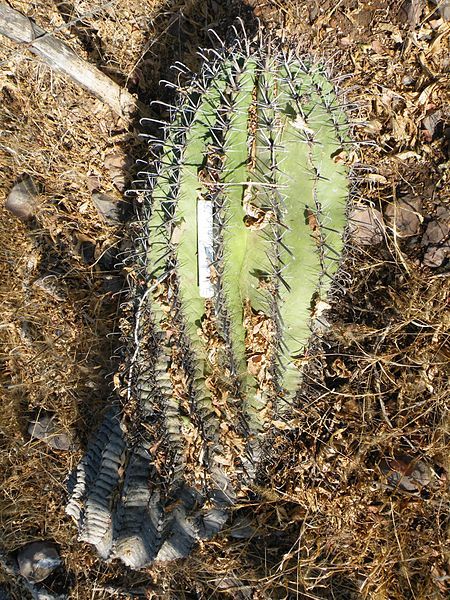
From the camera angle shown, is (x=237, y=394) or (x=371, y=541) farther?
(x=371, y=541)

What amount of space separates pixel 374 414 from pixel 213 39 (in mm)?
2198

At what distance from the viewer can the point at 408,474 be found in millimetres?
2793

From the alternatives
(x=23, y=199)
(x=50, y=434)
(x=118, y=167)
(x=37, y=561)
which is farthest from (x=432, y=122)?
(x=37, y=561)

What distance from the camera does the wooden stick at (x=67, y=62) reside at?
239 cm

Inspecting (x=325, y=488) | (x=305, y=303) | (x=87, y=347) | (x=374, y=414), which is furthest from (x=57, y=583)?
(x=305, y=303)

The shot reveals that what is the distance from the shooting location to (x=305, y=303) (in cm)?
216

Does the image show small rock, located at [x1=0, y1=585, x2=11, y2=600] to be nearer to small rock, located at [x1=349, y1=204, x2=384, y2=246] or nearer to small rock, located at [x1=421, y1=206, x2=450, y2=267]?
small rock, located at [x1=349, y1=204, x2=384, y2=246]

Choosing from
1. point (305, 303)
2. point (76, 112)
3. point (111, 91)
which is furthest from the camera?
point (76, 112)

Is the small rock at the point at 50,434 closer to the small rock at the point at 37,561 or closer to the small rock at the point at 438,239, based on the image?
the small rock at the point at 37,561

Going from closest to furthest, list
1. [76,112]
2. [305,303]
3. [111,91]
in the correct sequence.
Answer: [305,303], [111,91], [76,112]

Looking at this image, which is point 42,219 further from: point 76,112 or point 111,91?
point 111,91

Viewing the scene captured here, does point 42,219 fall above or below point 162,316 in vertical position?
above

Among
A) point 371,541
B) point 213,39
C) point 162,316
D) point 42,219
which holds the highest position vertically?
point 213,39

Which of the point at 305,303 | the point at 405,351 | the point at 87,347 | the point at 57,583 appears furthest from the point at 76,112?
the point at 57,583
